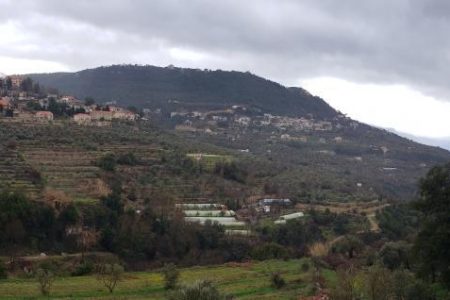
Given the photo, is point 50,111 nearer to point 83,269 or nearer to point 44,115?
point 44,115

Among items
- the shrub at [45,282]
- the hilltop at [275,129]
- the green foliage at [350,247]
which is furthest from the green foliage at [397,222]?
the shrub at [45,282]

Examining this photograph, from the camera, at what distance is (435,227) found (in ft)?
107

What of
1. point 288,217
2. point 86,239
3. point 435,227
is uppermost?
point 435,227

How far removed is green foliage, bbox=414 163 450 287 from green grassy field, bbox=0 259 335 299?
6584mm

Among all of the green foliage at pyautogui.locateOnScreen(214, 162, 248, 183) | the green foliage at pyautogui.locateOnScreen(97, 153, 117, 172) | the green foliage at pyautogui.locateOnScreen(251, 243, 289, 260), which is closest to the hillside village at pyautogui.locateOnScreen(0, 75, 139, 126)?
the green foliage at pyautogui.locateOnScreen(97, 153, 117, 172)

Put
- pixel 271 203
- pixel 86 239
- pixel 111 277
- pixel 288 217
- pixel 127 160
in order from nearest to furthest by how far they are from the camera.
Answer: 1. pixel 111 277
2. pixel 86 239
3. pixel 288 217
4. pixel 271 203
5. pixel 127 160

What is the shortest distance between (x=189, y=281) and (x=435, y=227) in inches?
557

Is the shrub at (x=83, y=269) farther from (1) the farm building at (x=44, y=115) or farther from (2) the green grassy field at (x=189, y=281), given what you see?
(1) the farm building at (x=44, y=115)

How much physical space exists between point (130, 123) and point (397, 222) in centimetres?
4568

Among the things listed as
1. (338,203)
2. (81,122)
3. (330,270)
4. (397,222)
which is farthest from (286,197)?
(81,122)

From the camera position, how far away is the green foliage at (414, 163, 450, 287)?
105 feet

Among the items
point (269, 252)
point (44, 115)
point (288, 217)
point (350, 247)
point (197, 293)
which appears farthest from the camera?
point (44, 115)

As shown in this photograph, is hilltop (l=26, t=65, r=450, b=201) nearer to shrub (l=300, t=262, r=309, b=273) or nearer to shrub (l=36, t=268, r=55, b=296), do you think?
shrub (l=300, t=262, r=309, b=273)

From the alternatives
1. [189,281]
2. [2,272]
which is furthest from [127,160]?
[189,281]
